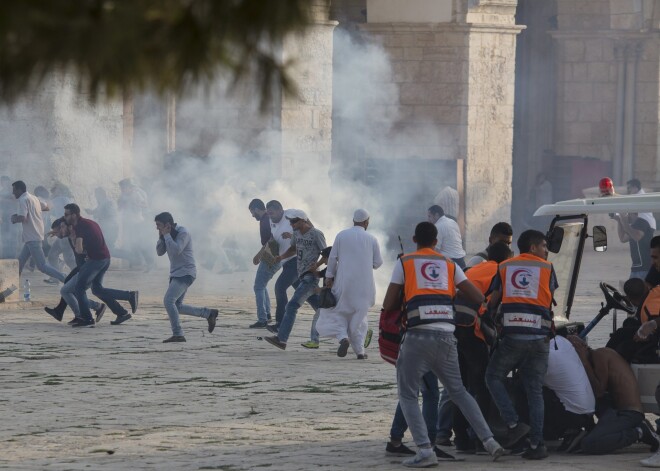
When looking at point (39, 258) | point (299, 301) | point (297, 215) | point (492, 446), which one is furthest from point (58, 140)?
point (492, 446)

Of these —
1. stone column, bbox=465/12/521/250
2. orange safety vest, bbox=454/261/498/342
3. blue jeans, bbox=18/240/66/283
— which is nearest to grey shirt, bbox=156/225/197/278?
blue jeans, bbox=18/240/66/283

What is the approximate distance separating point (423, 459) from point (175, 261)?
20.8 feet

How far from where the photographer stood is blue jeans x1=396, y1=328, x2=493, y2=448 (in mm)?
8219

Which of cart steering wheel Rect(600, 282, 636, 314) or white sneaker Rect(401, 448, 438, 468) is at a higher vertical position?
cart steering wheel Rect(600, 282, 636, 314)

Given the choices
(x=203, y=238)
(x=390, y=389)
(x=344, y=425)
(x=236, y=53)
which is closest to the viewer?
(x=236, y=53)

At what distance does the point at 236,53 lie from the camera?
3.55 metres

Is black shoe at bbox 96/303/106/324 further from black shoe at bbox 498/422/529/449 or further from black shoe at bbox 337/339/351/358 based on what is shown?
black shoe at bbox 498/422/529/449

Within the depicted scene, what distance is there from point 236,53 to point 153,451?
557 cm

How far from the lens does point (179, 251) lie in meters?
14.1

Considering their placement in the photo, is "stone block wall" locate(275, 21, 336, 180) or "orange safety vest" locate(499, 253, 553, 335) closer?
"orange safety vest" locate(499, 253, 553, 335)

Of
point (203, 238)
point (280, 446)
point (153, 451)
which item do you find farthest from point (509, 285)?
point (203, 238)

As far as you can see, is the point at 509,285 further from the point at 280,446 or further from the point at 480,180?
the point at 480,180

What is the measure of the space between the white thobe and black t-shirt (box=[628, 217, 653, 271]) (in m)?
4.42

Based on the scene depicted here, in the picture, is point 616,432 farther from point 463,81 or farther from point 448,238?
point 463,81
